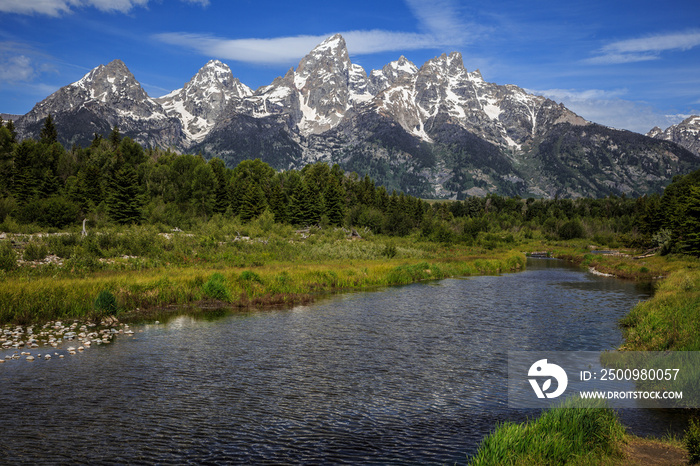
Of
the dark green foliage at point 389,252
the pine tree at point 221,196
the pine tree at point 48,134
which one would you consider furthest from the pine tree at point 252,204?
the pine tree at point 48,134

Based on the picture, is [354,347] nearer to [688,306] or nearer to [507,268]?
[688,306]

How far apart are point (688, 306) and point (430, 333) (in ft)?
53.4

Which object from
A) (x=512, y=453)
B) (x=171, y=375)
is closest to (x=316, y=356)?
(x=171, y=375)

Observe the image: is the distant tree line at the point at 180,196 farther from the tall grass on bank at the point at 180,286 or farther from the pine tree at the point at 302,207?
the tall grass on bank at the point at 180,286

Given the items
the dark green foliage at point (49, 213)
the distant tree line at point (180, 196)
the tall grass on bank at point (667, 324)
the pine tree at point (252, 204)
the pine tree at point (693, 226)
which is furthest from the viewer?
the pine tree at point (252, 204)

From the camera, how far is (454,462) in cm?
1240

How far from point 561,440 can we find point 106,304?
2730cm

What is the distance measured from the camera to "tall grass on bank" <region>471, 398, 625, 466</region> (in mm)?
11398

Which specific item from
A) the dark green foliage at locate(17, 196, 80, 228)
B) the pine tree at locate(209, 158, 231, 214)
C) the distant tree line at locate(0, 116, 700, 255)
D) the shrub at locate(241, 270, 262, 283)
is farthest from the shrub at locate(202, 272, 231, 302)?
the pine tree at locate(209, 158, 231, 214)

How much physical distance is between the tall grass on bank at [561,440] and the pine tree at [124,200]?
3409 inches

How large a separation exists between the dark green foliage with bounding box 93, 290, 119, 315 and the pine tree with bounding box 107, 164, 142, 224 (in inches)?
2437

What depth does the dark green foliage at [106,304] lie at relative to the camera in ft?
93.5

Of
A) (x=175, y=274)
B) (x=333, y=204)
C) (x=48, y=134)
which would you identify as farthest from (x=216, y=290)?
(x=48, y=134)

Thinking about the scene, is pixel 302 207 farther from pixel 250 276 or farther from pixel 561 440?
pixel 561 440
